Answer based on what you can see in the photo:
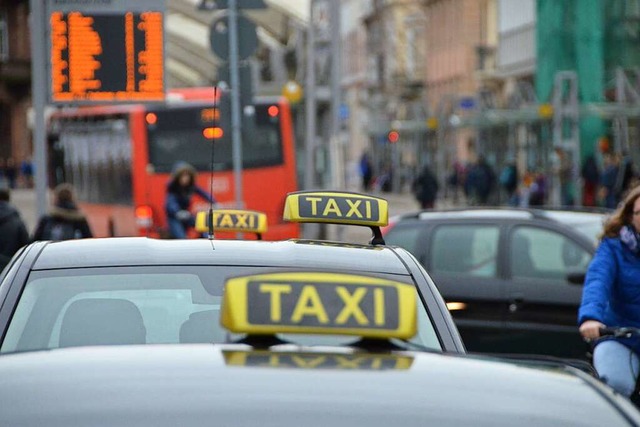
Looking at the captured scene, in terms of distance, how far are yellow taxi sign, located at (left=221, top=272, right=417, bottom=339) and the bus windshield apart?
938 inches

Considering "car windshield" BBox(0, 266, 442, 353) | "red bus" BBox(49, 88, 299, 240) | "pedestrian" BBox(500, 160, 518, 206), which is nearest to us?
"car windshield" BBox(0, 266, 442, 353)

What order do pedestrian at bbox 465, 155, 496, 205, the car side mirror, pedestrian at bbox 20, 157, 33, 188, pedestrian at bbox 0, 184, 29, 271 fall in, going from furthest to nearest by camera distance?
pedestrian at bbox 20, 157, 33, 188 < pedestrian at bbox 465, 155, 496, 205 < pedestrian at bbox 0, 184, 29, 271 < the car side mirror

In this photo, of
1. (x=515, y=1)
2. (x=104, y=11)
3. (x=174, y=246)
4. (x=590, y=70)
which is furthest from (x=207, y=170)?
(x=515, y=1)

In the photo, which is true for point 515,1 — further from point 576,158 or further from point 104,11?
point 104,11

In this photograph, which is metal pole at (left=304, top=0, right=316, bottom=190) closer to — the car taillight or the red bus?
the red bus

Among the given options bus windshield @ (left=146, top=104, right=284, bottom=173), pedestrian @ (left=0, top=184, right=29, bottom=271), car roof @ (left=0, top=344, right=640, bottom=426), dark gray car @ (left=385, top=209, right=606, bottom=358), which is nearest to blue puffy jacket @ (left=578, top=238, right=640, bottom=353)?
dark gray car @ (left=385, top=209, right=606, bottom=358)

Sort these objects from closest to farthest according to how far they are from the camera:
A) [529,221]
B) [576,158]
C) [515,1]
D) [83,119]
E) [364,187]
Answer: [529,221]
[83,119]
[576,158]
[515,1]
[364,187]

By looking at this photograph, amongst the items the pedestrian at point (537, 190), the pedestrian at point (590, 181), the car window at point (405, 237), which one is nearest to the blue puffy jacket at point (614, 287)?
the car window at point (405, 237)

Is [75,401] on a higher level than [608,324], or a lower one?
higher

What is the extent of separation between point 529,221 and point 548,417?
9.86 m

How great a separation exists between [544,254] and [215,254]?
7.65 meters

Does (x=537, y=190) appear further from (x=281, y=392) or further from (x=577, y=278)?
(x=281, y=392)

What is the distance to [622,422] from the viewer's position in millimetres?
2840

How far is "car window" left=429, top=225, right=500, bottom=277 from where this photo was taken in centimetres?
1262
